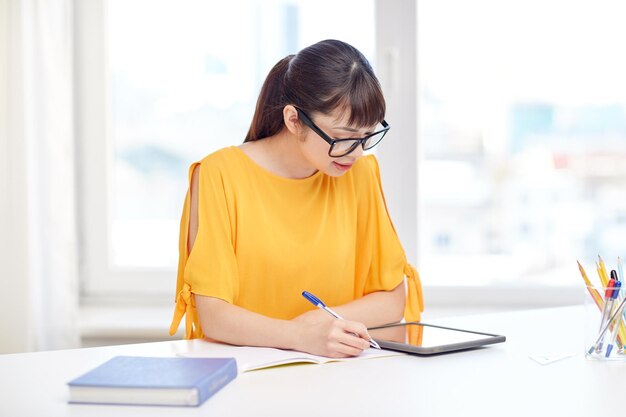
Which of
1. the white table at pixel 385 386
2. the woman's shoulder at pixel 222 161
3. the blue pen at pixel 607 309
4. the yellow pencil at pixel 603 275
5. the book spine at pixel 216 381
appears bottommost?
the white table at pixel 385 386

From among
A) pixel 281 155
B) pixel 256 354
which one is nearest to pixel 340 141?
pixel 281 155

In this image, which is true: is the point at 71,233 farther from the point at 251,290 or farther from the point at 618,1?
the point at 618,1

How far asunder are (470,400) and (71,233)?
1.86 metres

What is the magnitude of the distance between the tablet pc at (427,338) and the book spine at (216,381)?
0.34m

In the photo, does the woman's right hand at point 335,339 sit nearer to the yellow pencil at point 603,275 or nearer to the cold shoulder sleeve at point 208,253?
the cold shoulder sleeve at point 208,253

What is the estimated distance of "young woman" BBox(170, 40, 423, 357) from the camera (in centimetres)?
168

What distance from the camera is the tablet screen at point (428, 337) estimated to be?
147 centimetres

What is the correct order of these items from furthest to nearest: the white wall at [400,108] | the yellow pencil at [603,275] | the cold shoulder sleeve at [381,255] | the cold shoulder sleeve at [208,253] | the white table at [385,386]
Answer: the white wall at [400,108], the cold shoulder sleeve at [381,255], the cold shoulder sleeve at [208,253], the yellow pencil at [603,275], the white table at [385,386]

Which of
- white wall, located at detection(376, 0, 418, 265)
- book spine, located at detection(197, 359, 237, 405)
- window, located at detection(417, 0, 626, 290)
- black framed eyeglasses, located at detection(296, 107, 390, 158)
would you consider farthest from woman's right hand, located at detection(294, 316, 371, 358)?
window, located at detection(417, 0, 626, 290)

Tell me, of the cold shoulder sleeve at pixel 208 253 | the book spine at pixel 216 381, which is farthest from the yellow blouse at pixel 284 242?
the book spine at pixel 216 381

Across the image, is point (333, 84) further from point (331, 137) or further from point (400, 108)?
point (400, 108)

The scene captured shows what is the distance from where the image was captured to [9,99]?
2.64 metres

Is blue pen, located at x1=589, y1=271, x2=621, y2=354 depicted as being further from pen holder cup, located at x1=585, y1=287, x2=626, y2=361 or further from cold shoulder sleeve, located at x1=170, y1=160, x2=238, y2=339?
cold shoulder sleeve, located at x1=170, y1=160, x2=238, y2=339

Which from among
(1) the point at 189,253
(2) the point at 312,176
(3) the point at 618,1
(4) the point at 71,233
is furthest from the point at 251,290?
(3) the point at 618,1
